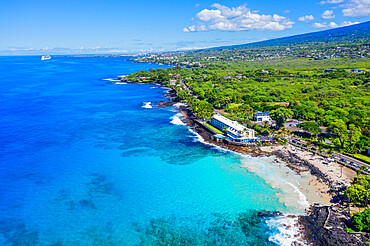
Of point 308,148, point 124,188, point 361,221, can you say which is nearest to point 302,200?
point 361,221

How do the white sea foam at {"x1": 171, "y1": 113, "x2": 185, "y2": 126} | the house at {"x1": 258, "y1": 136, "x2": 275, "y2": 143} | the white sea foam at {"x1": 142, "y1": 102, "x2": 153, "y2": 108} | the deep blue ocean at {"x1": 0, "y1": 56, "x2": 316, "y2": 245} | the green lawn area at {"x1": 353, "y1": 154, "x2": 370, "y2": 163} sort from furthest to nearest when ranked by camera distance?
the white sea foam at {"x1": 142, "y1": 102, "x2": 153, "y2": 108} < the white sea foam at {"x1": 171, "y1": 113, "x2": 185, "y2": 126} < the house at {"x1": 258, "y1": 136, "x2": 275, "y2": 143} < the green lawn area at {"x1": 353, "y1": 154, "x2": 370, "y2": 163} < the deep blue ocean at {"x1": 0, "y1": 56, "x2": 316, "y2": 245}

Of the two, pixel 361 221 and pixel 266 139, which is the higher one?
pixel 266 139

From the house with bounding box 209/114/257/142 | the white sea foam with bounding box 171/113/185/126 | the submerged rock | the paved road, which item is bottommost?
the submerged rock

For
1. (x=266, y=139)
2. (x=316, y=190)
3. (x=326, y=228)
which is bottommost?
(x=326, y=228)

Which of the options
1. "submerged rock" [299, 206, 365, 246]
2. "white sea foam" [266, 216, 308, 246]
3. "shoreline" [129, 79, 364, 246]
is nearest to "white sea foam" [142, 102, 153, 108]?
"shoreline" [129, 79, 364, 246]

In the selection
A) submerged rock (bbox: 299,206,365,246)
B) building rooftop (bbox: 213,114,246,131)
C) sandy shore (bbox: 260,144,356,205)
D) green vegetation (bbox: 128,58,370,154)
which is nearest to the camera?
submerged rock (bbox: 299,206,365,246)

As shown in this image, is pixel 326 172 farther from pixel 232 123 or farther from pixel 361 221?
pixel 232 123

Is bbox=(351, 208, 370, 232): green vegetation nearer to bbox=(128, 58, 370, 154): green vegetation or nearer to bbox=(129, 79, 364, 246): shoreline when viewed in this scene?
bbox=(129, 79, 364, 246): shoreline

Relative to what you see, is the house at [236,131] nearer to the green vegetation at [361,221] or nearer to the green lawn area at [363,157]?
the green lawn area at [363,157]
